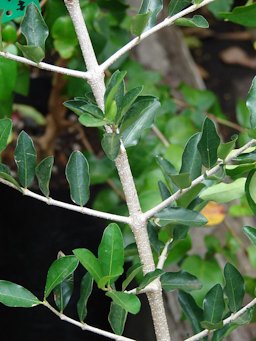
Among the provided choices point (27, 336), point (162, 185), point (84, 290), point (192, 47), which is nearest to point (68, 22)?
point (162, 185)

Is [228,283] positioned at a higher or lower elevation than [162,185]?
lower

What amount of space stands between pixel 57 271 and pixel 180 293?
0.67ft

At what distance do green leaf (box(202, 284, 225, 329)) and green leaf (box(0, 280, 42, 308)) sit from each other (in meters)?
0.22

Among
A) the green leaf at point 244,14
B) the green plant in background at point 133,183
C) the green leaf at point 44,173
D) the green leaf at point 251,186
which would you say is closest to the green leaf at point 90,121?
the green plant in background at point 133,183

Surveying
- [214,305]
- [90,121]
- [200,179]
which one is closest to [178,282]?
[214,305]

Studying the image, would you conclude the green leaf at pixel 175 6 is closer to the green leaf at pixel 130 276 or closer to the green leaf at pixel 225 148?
the green leaf at pixel 225 148

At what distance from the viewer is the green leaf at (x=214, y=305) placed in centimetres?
81

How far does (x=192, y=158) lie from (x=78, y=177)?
5.6 inches

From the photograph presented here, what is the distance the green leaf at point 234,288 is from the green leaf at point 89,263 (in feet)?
0.56

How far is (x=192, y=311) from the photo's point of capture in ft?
2.84

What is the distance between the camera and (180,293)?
875mm

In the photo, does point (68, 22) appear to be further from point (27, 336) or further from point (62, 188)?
point (27, 336)

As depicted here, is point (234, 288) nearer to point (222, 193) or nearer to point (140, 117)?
point (222, 193)

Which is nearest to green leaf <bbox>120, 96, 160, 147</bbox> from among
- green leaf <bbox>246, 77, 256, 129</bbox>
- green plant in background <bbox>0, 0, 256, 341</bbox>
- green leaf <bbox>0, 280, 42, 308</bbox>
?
green plant in background <bbox>0, 0, 256, 341</bbox>
